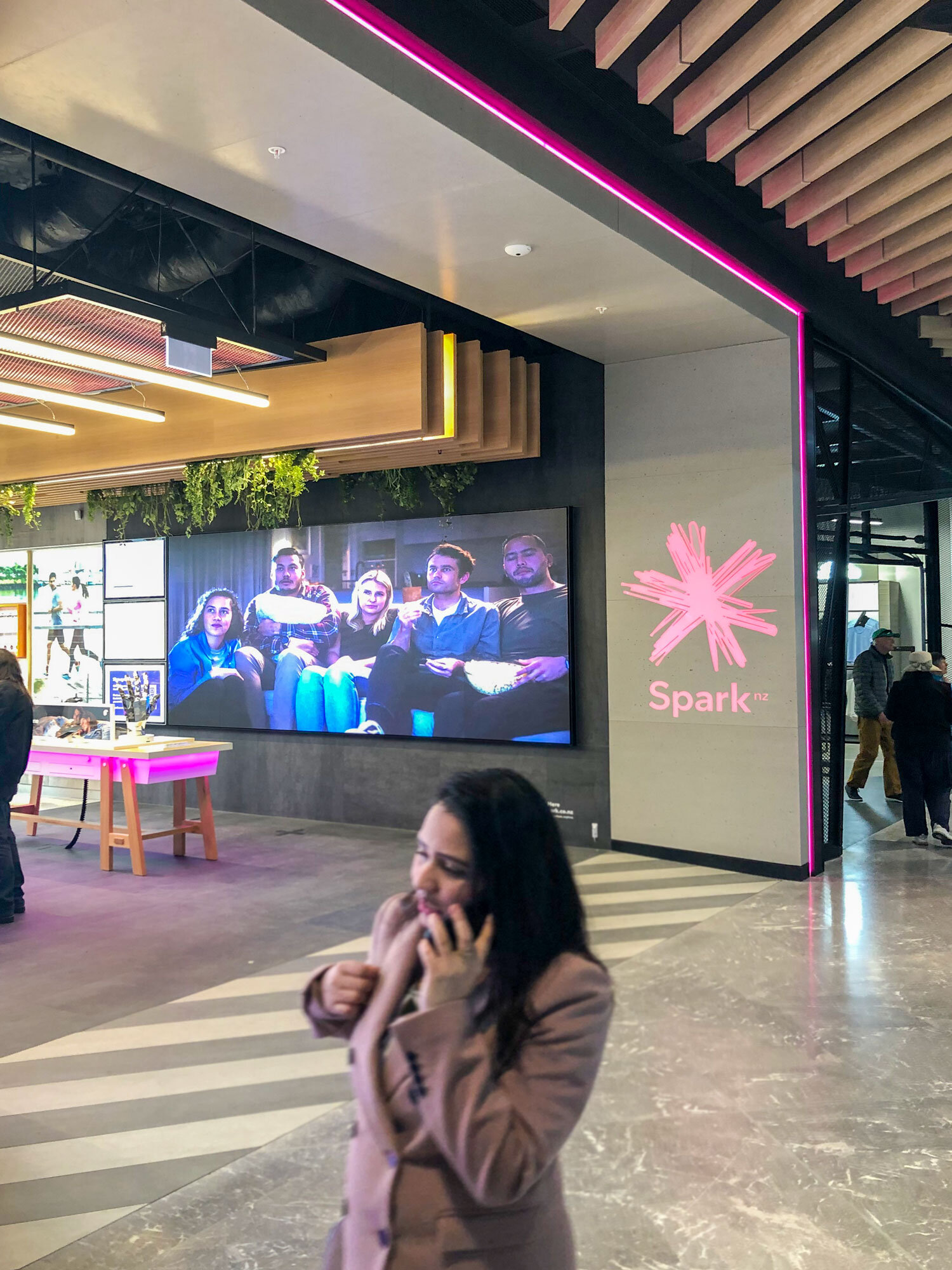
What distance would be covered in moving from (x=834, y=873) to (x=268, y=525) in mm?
5971

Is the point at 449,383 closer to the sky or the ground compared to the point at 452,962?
closer to the sky

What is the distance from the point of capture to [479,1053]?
1.33 metres

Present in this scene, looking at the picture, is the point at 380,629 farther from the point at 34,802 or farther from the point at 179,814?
the point at 34,802

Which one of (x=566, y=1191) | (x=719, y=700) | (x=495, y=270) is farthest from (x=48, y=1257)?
(x=719, y=700)

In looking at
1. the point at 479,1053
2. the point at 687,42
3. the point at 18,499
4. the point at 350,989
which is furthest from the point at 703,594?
the point at 18,499

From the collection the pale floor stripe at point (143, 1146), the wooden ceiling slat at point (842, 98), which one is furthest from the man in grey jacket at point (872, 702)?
the pale floor stripe at point (143, 1146)

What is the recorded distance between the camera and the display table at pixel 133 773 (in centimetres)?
773

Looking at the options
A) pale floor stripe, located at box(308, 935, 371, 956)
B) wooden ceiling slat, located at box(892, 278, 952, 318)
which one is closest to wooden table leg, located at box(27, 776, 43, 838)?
pale floor stripe, located at box(308, 935, 371, 956)

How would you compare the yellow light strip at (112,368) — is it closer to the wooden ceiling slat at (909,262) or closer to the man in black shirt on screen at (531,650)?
the man in black shirt on screen at (531,650)

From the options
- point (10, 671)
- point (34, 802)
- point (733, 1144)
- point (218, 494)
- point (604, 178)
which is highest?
point (604, 178)

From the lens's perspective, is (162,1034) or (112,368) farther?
(112,368)

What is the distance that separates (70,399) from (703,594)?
15.9ft

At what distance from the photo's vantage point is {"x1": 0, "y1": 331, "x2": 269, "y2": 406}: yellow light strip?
593 cm

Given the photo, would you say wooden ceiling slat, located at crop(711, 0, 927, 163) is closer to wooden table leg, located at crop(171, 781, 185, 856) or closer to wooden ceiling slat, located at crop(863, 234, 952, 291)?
wooden ceiling slat, located at crop(863, 234, 952, 291)
